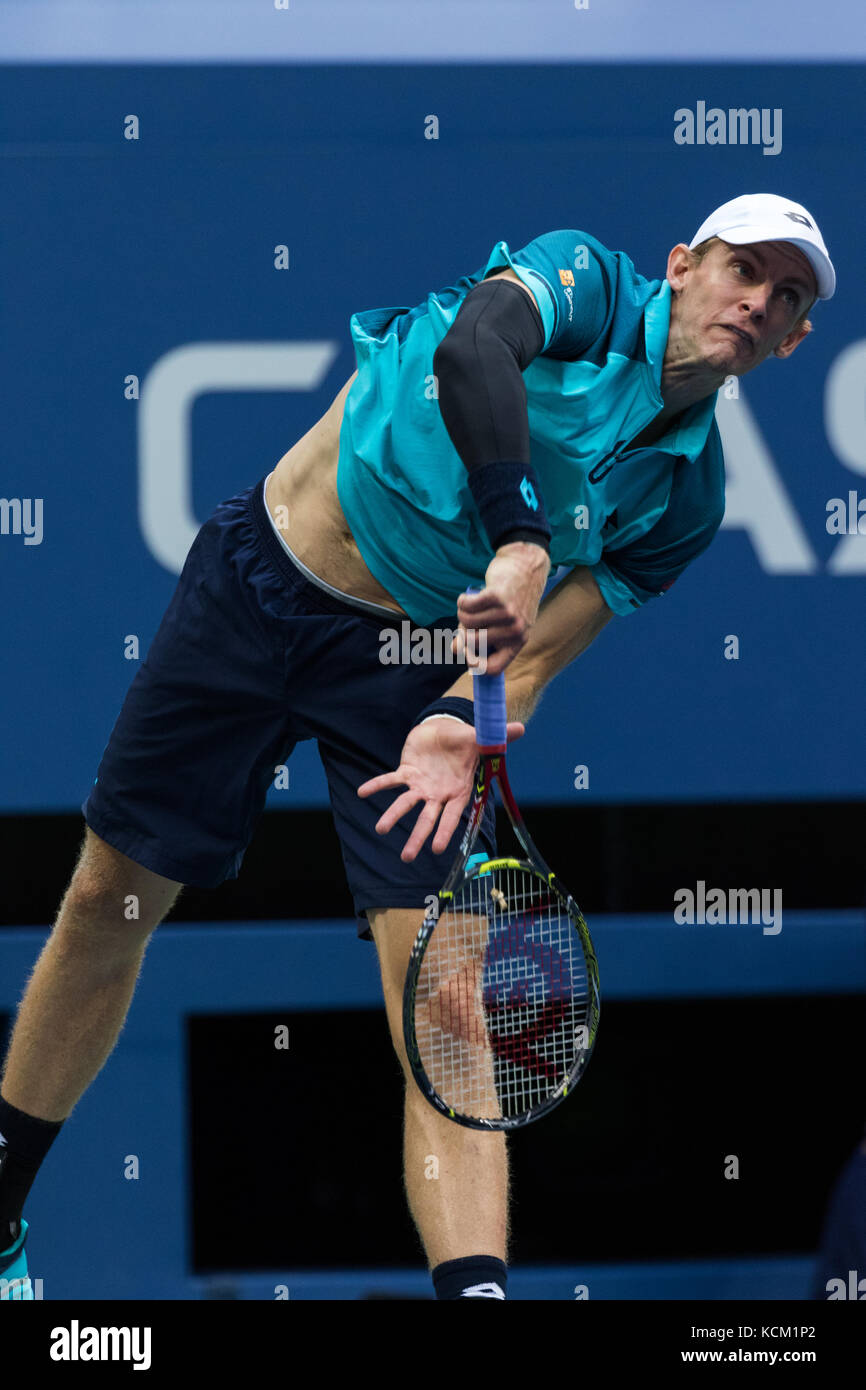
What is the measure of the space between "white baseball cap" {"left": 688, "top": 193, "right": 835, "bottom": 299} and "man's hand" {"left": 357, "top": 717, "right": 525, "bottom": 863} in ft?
2.45

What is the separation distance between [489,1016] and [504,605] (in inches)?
31.8

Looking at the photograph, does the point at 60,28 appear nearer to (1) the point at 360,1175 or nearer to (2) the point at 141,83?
(2) the point at 141,83

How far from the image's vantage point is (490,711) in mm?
2262

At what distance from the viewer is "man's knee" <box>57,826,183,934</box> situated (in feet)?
9.25

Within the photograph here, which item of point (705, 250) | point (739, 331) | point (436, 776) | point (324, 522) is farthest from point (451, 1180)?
point (705, 250)

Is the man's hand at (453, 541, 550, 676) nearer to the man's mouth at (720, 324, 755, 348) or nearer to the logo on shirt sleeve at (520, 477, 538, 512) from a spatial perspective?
the logo on shirt sleeve at (520, 477, 538, 512)

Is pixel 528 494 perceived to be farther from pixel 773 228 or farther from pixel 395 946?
pixel 395 946

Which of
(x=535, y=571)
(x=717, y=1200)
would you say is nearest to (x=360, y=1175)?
(x=717, y=1200)

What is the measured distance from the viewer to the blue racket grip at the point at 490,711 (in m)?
2.23

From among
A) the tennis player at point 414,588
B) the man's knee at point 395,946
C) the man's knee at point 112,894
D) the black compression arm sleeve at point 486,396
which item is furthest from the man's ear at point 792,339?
the man's knee at point 112,894

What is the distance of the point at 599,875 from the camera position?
3789mm

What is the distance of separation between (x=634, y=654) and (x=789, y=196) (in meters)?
0.97

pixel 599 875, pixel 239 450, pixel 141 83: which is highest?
pixel 141 83

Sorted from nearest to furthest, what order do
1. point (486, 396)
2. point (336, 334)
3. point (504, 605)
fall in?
1. point (504, 605)
2. point (486, 396)
3. point (336, 334)
